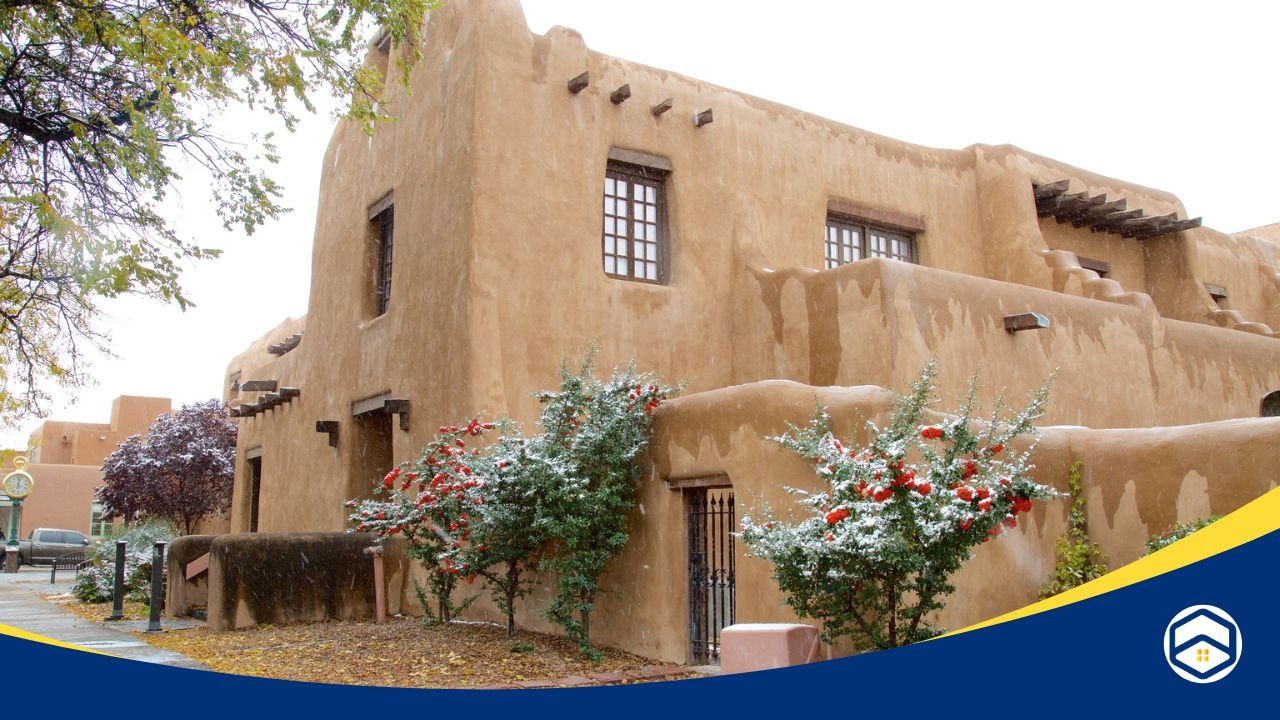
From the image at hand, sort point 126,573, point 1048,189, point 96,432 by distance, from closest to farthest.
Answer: point 126,573, point 1048,189, point 96,432

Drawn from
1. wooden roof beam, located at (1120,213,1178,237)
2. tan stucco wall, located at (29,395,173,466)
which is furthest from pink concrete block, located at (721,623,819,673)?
tan stucco wall, located at (29,395,173,466)

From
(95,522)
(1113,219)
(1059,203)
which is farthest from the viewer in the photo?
(95,522)

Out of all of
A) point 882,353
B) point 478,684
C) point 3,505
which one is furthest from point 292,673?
point 3,505

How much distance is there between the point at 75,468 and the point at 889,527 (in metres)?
41.0

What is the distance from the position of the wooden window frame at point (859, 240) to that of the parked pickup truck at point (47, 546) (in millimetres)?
25200

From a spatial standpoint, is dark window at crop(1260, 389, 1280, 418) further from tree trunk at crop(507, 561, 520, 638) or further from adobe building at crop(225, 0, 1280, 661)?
tree trunk at crop(507, 561, 520, 638)

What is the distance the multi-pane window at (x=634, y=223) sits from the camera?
47.5 ft

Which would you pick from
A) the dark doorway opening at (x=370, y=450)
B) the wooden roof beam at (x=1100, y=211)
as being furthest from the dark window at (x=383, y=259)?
the wooden roof beam at (x=1100, y=211)

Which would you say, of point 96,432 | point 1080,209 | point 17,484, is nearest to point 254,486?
point 17,484

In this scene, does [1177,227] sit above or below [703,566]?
above

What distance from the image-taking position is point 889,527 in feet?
23.7

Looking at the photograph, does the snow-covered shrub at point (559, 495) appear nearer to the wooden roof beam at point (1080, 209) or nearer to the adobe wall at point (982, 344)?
the adobe wall at point (982, 344)

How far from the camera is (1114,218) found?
19328mm

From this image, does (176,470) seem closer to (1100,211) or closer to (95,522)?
(95,522)
